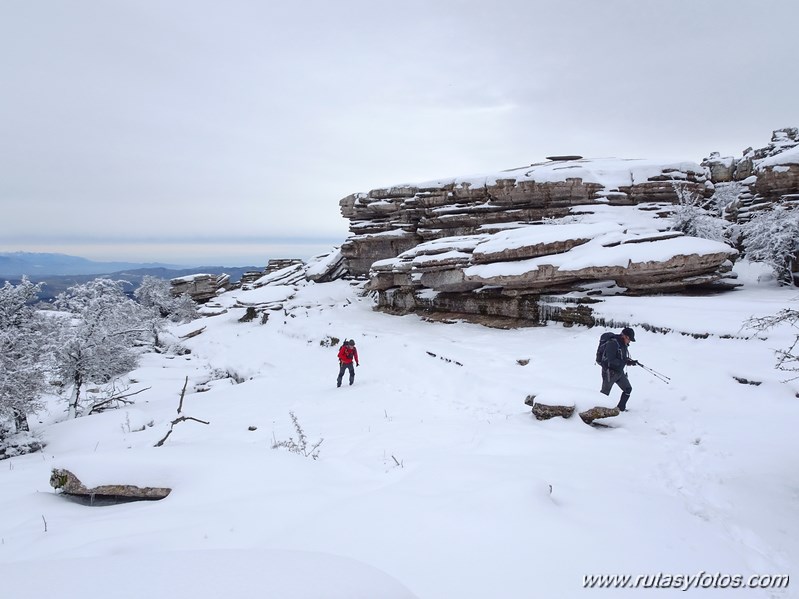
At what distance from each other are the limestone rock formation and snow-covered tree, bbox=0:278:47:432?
876 centimetres

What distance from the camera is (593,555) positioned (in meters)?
3.77

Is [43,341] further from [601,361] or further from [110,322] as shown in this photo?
[601,361]

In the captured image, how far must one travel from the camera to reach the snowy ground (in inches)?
127

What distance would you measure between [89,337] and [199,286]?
3323 cm

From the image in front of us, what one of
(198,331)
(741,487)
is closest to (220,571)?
(741,487)

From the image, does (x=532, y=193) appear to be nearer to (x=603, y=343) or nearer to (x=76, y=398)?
(x=603, y=343)

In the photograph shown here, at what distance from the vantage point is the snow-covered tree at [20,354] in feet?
37.9

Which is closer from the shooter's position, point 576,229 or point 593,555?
point 593,555

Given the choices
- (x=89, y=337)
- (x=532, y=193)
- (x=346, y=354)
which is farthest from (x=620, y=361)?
(x=89, y=337)

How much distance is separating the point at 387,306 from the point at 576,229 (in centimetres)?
1278

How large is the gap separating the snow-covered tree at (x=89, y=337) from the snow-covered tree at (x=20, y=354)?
1.19 metres

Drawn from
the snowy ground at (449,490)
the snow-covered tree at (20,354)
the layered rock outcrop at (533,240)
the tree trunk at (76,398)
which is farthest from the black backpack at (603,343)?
the tree trunk at (76,398)

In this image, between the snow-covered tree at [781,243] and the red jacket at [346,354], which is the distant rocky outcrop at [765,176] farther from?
the red jacket at [346,354]

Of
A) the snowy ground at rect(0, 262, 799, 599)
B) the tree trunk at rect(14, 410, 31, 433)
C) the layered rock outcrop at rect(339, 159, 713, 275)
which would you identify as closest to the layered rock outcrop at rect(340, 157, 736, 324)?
the layered rock outcrop at rect(339, 159, 713, 275)
